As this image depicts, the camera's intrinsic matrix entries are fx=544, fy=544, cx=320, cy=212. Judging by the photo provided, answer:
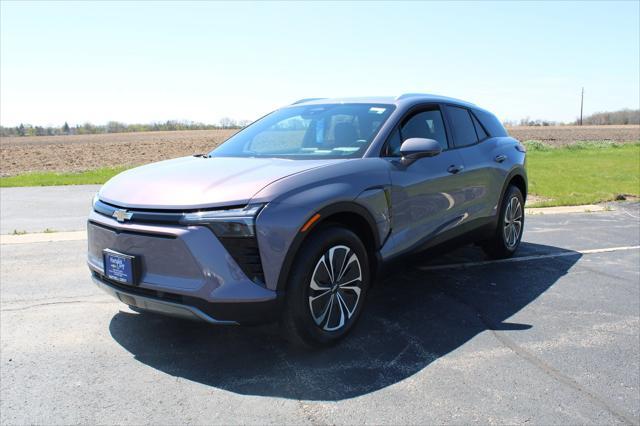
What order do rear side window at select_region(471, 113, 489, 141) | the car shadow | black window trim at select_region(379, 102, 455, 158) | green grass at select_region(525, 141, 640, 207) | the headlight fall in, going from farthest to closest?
green grass at select_region(525, 141, 640, 207) → rear side window at select_region(471, 113, 489, 141) → black window trim at select_region(379, 102, 455, 158) → the car shadow → the headlight

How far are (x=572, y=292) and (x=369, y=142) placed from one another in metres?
2.61

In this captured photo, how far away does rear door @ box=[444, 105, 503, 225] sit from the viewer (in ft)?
17.4

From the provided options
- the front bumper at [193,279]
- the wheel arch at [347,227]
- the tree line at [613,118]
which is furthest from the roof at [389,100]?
the tree line at [613,118]

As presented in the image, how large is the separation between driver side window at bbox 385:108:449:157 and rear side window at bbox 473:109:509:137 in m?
1.04

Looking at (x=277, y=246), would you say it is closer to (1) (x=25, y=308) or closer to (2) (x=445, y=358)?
(2) (x=445, y=358)

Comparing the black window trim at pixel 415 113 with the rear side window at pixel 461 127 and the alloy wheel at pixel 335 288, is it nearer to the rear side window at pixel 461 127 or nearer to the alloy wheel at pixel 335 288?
the rear side window at pixel 461 127

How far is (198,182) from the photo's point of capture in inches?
138

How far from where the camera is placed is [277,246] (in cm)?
325

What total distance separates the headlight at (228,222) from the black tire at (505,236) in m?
3.74

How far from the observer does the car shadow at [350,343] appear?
10.8 feet

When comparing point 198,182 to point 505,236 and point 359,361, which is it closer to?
point 359,361

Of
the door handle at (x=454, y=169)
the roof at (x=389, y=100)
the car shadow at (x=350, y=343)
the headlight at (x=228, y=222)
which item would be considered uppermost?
the roof at (x=389, y=100)

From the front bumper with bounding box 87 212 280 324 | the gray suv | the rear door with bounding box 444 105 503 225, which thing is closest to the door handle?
the gray suv

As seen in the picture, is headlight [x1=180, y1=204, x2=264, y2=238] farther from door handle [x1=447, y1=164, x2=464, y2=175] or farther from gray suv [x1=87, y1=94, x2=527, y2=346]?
door handle [x1=447, y1=164, x2=464, y2=175]
